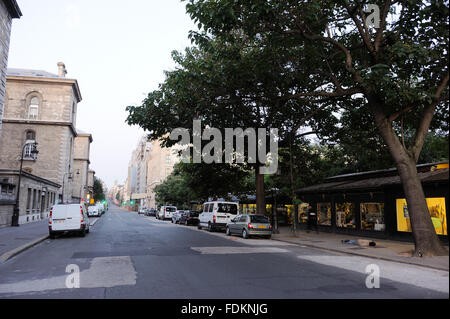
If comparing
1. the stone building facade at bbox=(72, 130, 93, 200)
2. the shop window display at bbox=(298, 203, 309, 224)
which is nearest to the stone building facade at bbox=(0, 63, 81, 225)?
the stone building facade at bbox=(72, 130, 93, 200)

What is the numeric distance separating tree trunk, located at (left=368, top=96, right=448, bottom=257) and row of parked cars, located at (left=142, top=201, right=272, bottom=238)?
9.30 m

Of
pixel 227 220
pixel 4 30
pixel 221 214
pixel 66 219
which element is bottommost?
pixel 227 220

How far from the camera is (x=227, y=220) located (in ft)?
86.0

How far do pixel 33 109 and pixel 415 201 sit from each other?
2234 inches

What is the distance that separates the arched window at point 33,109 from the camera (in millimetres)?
54062

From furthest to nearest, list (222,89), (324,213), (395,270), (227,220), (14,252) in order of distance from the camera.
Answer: (227,220)
(324,213)
(222,89)
(14,252)
(395,270)

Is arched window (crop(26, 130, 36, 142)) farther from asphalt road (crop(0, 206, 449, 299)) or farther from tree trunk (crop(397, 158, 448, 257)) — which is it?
tree trunk (crop(397, 158, 448, 257))

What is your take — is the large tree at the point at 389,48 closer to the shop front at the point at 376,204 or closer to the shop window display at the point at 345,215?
the shop front at the point at 376,204

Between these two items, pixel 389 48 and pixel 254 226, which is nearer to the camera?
pixel 389 48

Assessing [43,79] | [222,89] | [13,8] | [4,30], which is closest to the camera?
[222,89]

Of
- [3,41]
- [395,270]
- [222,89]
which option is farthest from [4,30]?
[395,270]

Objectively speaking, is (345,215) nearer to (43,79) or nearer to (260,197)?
(260,197)

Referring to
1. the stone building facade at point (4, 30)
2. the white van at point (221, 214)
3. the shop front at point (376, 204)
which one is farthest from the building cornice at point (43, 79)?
the shop front at point (376, 204)

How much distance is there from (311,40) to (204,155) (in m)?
13.3
